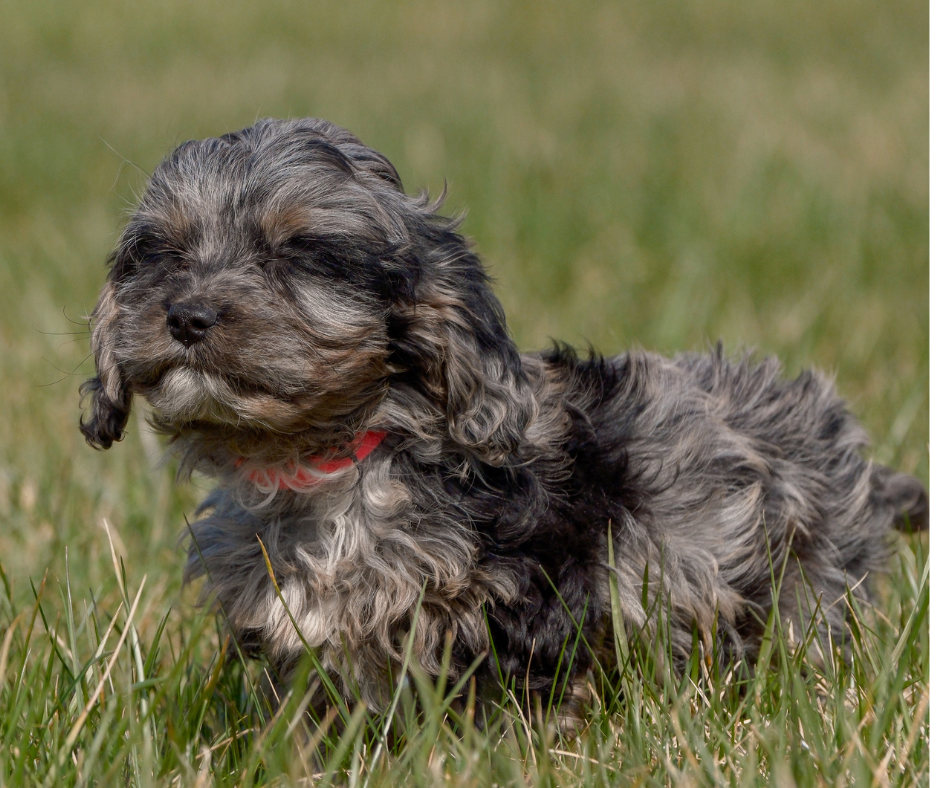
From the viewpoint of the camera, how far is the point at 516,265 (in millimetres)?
7711

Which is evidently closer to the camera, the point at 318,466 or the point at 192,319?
the point at 192,319

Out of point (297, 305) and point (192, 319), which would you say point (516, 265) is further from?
point (192, 319)

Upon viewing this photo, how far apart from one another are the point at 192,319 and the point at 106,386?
0.51 meters

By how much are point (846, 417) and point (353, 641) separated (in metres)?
1.93

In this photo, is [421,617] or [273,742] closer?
[273,742]

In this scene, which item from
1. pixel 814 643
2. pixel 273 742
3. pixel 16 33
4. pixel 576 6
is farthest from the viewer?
pixel 576 6

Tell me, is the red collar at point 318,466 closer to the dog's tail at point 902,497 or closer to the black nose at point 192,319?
the black nose at point 192,319

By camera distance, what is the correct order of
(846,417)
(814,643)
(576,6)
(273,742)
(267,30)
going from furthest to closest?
(576,6)
(267,30)
(846,417)
(814,643)
(273,742)

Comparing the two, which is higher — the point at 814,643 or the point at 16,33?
the point at 814,643

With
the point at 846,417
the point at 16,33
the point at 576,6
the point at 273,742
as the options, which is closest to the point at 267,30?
the point at 16,33

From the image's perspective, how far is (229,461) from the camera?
9.69ft

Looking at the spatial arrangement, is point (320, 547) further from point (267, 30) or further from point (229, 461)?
point (267, 30)

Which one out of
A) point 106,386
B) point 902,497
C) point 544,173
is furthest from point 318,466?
point 544,173

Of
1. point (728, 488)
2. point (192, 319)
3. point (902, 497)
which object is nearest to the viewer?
point (192, 319)
